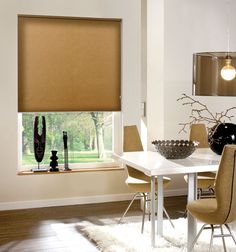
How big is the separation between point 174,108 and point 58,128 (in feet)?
5.16

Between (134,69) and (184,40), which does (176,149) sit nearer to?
(134,69)

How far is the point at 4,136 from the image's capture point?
200 inches

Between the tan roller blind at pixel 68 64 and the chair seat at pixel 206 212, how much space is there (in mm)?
2541

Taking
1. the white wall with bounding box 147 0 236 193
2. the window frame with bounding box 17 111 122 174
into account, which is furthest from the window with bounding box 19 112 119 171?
the white wall with bounding box 147 0 236 193

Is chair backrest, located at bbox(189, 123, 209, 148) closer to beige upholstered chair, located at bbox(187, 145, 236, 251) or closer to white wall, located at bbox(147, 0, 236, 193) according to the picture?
A: white wall, located at bbox(147, 0, 236, 193)

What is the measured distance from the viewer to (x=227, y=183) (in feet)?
9.39

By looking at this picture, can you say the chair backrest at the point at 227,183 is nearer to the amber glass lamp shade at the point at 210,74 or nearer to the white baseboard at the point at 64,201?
the amber glass lamp shade at the point at 210,74

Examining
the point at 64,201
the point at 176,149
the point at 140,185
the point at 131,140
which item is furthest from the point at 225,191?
the point at 64,201

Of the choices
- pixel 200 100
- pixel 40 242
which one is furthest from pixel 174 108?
pixel 40 242

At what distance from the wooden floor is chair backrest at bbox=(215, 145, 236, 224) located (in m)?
1.30

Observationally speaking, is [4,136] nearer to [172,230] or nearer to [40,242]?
[40,242]

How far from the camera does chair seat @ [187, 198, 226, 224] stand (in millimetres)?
2947

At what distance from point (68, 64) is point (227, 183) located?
3005mm

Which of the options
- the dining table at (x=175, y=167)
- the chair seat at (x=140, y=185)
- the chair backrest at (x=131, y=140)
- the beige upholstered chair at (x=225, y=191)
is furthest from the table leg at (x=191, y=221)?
the chair backrest at (x=131, y=140)
